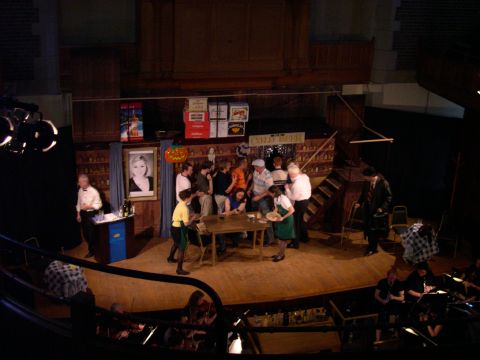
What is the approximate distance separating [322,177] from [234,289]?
11.6 feet

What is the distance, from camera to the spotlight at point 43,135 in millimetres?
8922

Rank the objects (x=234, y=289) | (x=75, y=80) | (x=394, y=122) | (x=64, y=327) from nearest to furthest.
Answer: (x=64, y=327), (x=234, y=289), (x=75, y=80), (x=394, y=122)

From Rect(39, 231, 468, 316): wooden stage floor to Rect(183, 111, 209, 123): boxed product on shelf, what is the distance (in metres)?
2.13

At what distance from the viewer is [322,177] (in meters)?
12.8

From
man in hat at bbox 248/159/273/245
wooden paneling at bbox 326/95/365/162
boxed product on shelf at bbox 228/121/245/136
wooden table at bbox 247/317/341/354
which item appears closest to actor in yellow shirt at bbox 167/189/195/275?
man in hat at bbox 248/159/273/245

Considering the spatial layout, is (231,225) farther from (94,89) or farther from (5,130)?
(5,130)

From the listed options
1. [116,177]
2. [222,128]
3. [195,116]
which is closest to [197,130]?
[195,116]

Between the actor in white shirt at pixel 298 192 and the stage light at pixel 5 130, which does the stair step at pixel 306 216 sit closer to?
the actor in white shirt at pixel 298 192

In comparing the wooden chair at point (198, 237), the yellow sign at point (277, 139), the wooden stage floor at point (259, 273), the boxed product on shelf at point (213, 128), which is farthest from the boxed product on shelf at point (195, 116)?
the wooden stage floor at point (259, 273)

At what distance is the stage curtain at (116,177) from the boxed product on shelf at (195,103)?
4.32ft

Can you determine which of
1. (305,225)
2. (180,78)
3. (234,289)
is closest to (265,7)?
(180,78)

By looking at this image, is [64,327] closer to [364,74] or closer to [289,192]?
[289,192]

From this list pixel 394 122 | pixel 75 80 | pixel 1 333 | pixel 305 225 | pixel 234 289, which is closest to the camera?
pixel 1 333

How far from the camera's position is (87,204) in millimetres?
10836
